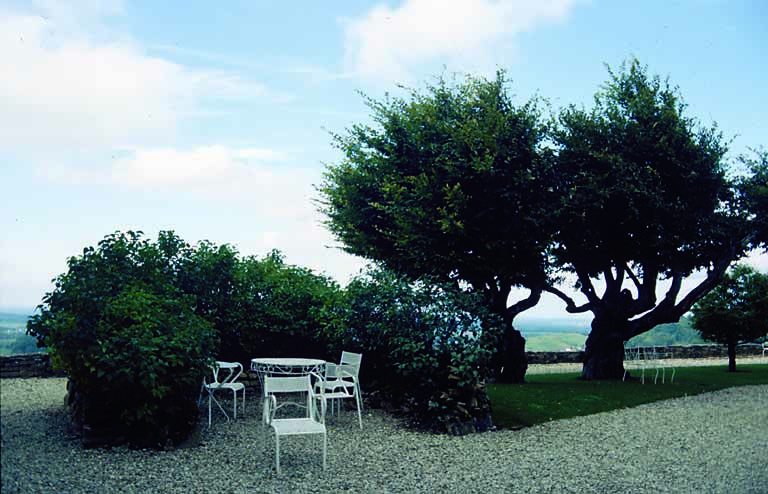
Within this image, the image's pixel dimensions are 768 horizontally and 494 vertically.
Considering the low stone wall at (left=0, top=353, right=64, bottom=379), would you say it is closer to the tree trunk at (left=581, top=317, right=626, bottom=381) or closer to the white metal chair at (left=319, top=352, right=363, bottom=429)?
the white metal chair at (left=319, top=352, right=363, bottom=429)

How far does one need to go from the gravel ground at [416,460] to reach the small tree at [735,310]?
1117 cm

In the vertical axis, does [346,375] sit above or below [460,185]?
below

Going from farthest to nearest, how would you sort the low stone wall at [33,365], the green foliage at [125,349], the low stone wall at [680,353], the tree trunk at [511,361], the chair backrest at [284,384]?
the low stone wall at [680,353], the tree trunk at [511,361], the low stone wall at [33,365], the green foliage at [125,349], the chair backrest at [284,384]

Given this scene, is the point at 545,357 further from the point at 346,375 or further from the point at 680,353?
the point at 346,375

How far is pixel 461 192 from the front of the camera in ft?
48.5

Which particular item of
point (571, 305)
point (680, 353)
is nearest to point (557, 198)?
point (571, 305)

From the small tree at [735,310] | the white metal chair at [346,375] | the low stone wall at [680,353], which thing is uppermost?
the small tree at [735,310]

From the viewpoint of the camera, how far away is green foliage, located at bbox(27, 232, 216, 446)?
25.8ft

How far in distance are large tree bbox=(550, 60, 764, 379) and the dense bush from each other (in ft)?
19.3

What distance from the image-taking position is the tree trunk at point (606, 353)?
59.8 feet

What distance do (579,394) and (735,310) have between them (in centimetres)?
966

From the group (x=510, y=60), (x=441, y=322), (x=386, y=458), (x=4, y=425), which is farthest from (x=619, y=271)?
(x=4, y=425)

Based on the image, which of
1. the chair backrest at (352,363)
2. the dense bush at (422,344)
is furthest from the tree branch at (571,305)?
the chair backrest at (352,363)

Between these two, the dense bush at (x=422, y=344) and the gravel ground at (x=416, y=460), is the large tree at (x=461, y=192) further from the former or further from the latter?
the gravel ground at (x=416, y=460)
